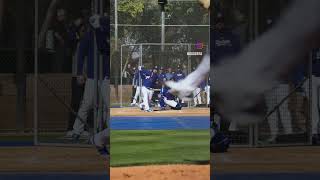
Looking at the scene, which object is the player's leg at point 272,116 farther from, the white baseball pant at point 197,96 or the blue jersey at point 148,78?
the blue jersey at point 148,78

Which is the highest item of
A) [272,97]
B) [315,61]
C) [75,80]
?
[315,61]

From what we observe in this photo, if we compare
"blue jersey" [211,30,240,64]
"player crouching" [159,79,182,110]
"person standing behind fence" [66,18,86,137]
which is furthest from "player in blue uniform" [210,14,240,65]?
"player crouching" [159,79,182,110]

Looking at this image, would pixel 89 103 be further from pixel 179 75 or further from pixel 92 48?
pixel 179 75

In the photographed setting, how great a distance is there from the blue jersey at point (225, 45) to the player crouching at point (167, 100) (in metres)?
8.45

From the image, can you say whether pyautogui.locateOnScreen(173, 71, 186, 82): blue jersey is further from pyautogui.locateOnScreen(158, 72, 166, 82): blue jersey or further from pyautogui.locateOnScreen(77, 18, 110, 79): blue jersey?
pyautogui.locateOnScreen(77, 18, 110, 79): blue jersey

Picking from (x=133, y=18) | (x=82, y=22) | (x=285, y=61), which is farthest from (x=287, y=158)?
(x=133, y=18)

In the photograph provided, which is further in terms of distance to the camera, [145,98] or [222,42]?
[145,98]

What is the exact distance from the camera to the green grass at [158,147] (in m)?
5.60

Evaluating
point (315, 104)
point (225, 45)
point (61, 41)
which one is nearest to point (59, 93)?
point (61, 41)

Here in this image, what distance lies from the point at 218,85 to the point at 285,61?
0.45 meters

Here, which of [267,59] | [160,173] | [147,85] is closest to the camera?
[267,59]

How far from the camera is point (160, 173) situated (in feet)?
15.7

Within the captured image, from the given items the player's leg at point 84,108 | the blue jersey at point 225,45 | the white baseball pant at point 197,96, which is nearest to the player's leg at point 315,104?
the blue jersey at point 225,45

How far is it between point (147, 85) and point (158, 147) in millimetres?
5370
